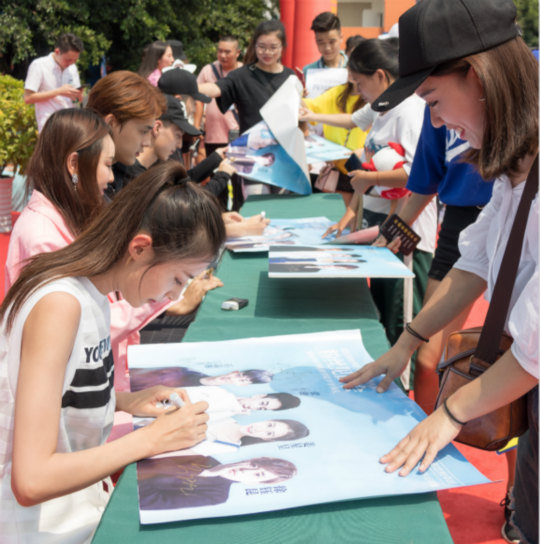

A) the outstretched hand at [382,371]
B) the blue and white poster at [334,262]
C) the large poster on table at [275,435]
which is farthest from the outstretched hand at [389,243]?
the outstretched hand at [382,371]

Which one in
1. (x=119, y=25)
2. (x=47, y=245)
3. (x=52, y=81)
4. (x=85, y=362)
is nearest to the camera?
(x=85, y=362)

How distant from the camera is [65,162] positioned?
1.71 metres

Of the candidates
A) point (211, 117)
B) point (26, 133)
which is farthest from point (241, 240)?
point (26, 133)

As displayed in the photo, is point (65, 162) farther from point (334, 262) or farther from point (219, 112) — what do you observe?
point (219, 112)

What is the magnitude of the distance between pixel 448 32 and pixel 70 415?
2.75 ft

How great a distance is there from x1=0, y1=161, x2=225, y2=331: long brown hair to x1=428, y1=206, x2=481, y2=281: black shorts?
1062 mm

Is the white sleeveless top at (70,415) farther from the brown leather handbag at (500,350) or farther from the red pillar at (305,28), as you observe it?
the red pillar at (305,28)

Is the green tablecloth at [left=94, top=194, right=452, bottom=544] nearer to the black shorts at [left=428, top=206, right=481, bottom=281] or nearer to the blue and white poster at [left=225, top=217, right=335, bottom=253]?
the blue and white poster at [left=225, top=217, right=335, bottom=253]

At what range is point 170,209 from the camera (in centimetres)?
114

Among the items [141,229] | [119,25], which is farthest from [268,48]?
[119,25]

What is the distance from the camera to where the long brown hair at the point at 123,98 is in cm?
225

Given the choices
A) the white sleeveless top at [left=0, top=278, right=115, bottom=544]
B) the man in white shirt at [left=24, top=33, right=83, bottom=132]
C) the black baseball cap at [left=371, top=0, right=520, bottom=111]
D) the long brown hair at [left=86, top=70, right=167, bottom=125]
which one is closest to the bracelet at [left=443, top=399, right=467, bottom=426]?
the black baseball cap at [left=371, top=0, right=520, bottom=111]

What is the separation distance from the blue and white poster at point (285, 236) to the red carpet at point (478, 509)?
0.92 m

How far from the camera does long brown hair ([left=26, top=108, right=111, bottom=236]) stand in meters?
1.71
